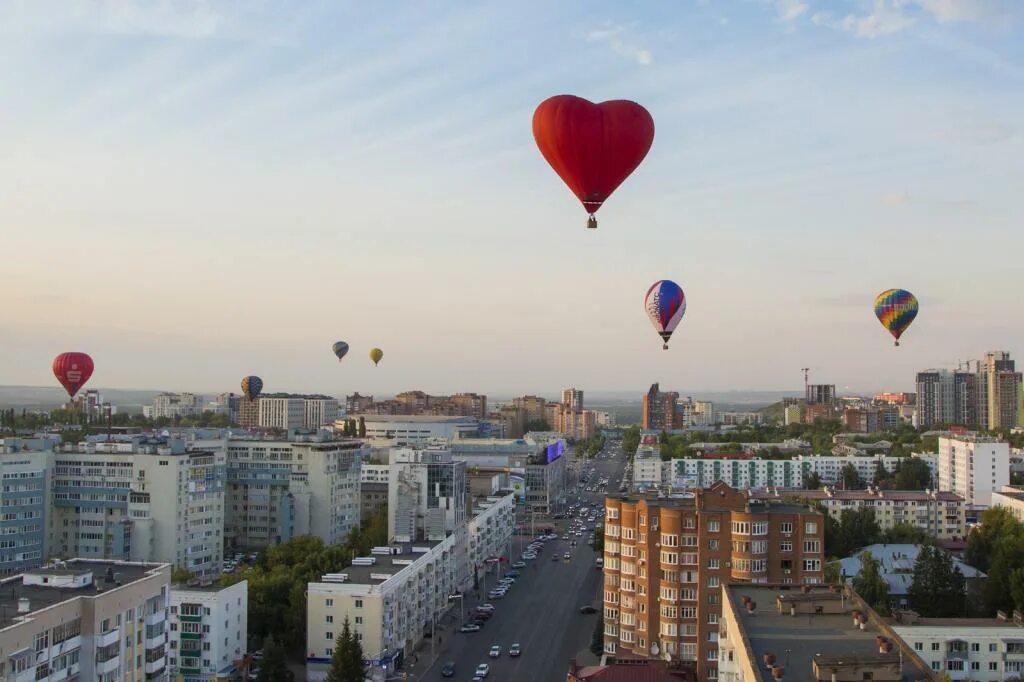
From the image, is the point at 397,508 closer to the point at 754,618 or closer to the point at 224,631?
the point at 224,631

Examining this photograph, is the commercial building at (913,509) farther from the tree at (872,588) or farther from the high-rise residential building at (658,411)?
the high-rise residential building at (658,411)

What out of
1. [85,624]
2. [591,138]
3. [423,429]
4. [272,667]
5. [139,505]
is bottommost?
[272,667]

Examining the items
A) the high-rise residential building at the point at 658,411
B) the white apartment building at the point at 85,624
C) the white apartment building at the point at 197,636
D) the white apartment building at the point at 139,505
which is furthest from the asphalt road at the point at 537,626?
the high-rise residential building at the point at 658,411

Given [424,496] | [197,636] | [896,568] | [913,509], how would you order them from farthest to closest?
[913,509] → [424,496] → [896,568] → [197,636]

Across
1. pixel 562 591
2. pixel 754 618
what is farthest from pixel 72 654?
pixel 562 591

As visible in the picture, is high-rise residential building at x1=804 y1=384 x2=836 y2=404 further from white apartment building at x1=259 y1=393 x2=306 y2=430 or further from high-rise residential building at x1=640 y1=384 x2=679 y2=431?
white apartment building at x1=259 y1=393 x2=306 y2=430

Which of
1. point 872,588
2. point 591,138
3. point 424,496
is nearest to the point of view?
point 591,138

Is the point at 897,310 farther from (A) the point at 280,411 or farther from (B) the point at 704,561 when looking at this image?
(A) the point at 280,411

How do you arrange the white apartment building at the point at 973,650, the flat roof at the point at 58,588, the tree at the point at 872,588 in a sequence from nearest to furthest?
the flat roof at the point at 58,588, the white apartment building at the point at 973,650, the tree at the point at 872,588

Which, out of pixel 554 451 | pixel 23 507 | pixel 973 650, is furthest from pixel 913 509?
pixel 23 507
